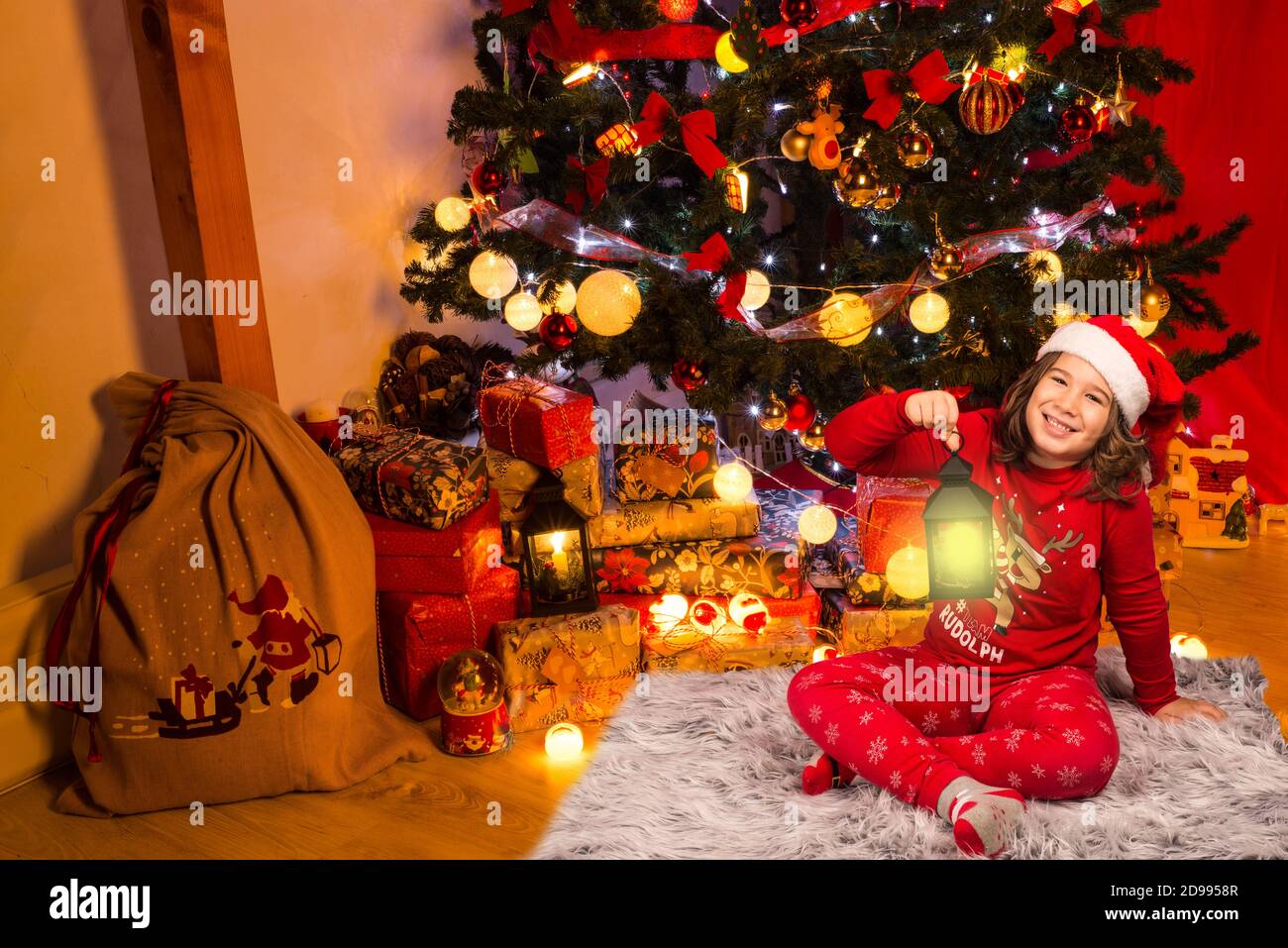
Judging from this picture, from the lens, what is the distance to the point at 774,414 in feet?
6.64

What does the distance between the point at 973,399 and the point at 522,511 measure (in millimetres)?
997

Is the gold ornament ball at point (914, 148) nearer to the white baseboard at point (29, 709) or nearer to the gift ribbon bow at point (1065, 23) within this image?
the gift ribbon bow at point (1065, 23)

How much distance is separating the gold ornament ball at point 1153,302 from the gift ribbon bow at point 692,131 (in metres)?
0.88

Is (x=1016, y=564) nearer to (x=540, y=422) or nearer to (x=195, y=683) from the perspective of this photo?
(x=540, y=422)

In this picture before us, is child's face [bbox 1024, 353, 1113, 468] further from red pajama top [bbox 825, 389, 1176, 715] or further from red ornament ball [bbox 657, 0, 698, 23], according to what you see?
red ornament ball [bbox 657, 0, 698, 23]

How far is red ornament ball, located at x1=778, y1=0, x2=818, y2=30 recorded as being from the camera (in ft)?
5.60

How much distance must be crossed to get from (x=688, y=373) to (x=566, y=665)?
58 centimetres

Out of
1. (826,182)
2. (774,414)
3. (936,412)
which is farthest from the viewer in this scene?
(826,182)

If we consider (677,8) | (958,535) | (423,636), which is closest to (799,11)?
(677,8)

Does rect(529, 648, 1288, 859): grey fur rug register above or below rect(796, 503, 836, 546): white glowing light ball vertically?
below

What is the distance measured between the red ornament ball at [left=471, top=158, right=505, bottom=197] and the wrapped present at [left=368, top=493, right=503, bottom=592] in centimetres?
65

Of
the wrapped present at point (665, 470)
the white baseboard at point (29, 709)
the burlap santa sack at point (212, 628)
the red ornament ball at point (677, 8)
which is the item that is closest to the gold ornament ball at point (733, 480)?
the wrapped present at point (665, 470)

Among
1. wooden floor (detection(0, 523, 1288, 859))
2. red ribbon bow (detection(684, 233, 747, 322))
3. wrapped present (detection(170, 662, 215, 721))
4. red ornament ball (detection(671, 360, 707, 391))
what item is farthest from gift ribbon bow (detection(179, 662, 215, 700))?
red ribbon bow (detection(684, 233, 747, 322))

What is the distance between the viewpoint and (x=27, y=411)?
70.0 inches
